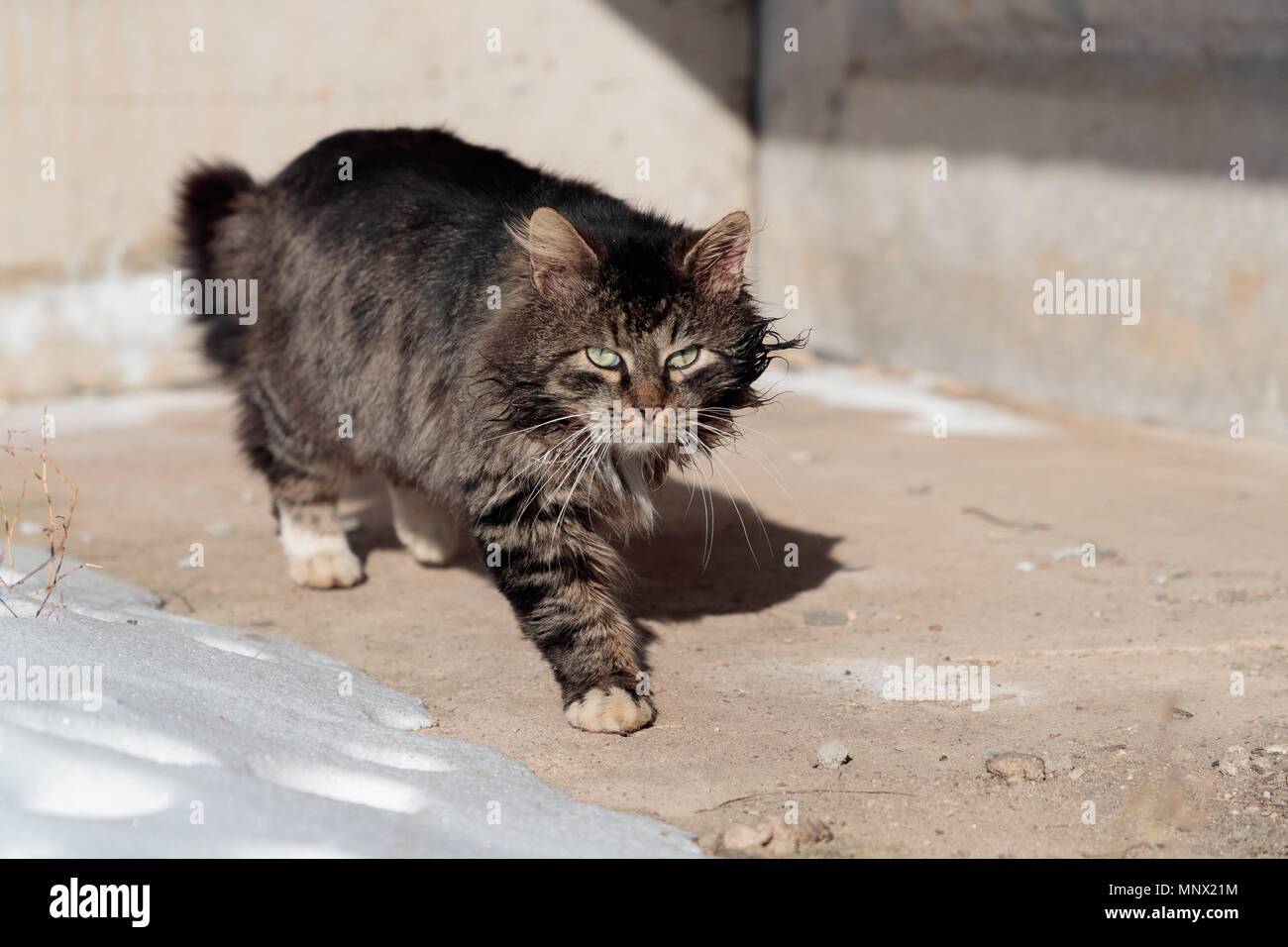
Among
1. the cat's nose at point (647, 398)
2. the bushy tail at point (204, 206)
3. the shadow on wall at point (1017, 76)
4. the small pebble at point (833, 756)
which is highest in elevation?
the shadow on wall at point (1017, 76)

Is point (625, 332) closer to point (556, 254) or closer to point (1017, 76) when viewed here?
point (556, 254)

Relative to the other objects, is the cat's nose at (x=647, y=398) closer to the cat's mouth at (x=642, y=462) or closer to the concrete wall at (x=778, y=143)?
the cat's mouth at (x=642, y=462)

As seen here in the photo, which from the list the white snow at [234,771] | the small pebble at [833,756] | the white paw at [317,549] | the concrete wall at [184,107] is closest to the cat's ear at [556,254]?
the white snow at [234,771]

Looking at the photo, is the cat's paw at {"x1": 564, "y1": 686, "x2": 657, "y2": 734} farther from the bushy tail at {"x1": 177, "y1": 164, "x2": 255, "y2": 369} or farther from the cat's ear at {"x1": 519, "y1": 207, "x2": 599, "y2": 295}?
the bushy tail at {"x1": 177, "y1": 164, "x2": 255, "y2": 369}

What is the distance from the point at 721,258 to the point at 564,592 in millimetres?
1081

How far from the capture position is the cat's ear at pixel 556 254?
375cm

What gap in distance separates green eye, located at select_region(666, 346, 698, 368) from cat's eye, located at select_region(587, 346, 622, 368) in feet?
0.50

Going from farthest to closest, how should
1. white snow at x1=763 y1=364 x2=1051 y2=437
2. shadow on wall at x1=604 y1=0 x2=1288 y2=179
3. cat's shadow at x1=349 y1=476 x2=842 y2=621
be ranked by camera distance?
white snow at x1=763 y1=364 x2=1051 y2=437, shadow on wall at x1=604 y1=0 x2=1288 y2=179, cat's shadow at x1=349 y1=476 x2=842 y2=621

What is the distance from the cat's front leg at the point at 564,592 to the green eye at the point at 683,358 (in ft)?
1.77

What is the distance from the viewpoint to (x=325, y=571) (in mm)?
5000

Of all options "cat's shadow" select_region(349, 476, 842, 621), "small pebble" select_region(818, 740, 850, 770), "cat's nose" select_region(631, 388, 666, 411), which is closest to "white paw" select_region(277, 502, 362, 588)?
"cat's shadow" select_region(349, 476, 842, 621)

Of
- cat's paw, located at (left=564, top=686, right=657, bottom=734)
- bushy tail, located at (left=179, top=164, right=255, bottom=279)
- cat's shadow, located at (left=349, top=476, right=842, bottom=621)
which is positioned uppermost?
bushy tail, located at (left=179, top=164, right=255, bottom=279)

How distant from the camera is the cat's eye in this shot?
383cm

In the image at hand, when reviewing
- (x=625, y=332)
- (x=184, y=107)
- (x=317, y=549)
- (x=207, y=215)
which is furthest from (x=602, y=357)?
(x=184, y=107)
